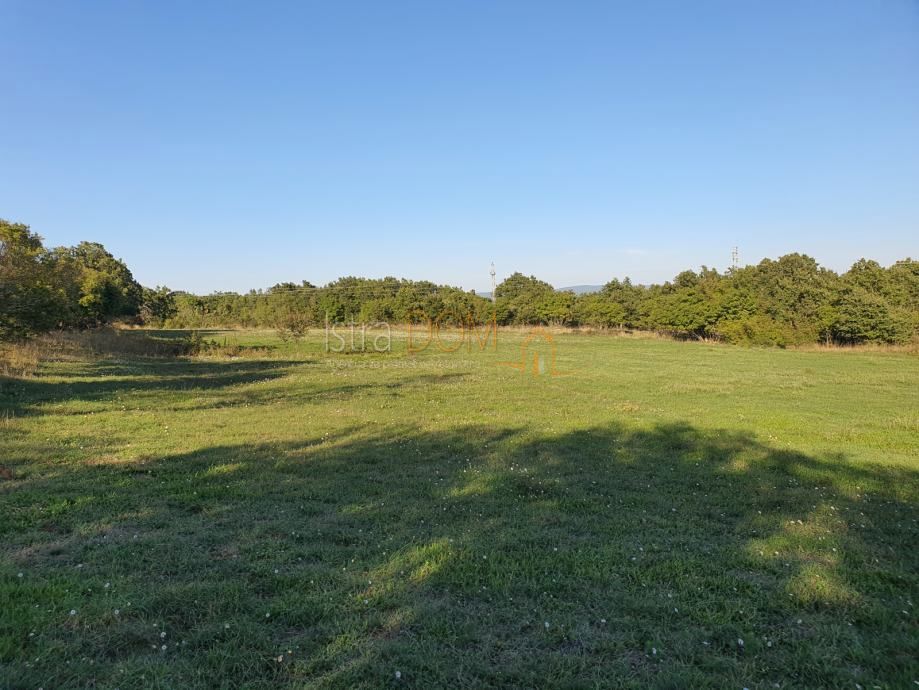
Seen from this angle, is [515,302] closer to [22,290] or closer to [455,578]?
[22,290]

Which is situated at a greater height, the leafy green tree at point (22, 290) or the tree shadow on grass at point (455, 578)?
the leafy green tree at point (22, 290)

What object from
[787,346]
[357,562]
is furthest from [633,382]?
[787,346]

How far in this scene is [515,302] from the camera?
Result: 87.6 metres

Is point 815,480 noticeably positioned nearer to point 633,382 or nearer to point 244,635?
point 244,635

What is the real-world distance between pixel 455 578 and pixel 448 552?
1.90 ft

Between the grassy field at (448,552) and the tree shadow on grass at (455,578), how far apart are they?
1.0 inches

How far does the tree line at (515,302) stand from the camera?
21.2 m

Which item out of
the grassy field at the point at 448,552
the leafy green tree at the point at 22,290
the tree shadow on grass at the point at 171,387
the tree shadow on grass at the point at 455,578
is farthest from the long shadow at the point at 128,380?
the tree shadow on grass at the point at 455,578

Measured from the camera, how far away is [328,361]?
117ft

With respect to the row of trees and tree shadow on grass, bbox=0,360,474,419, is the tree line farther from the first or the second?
tree shadow on grass, bbox=0,360,474,419

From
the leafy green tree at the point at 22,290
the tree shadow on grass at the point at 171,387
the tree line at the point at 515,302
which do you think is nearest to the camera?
the tree shadow on grass at the point at 171,387

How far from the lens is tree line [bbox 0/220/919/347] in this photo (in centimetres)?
2123

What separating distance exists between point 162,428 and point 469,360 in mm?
27318

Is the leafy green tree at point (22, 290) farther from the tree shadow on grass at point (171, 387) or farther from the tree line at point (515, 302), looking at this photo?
the tree shadow on grass at point (171, 387)
